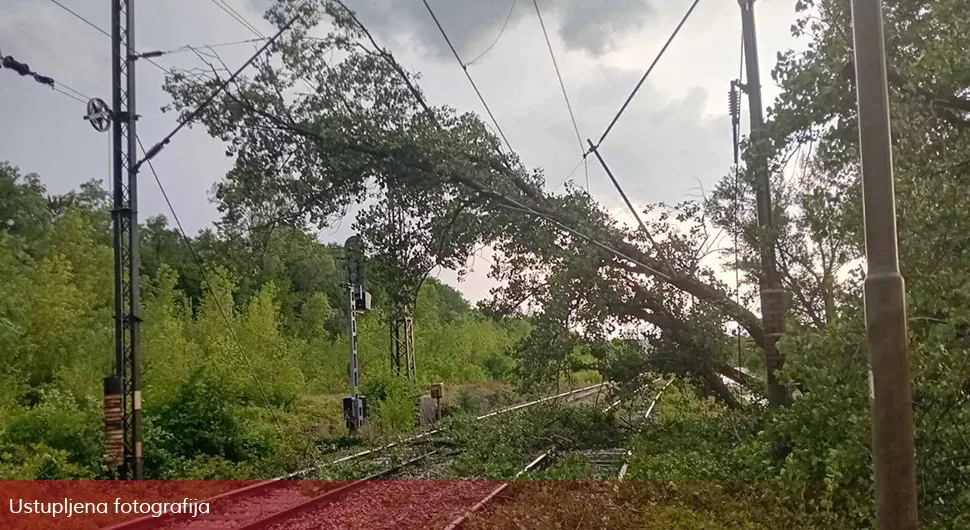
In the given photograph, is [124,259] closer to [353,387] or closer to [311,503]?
[311,503]

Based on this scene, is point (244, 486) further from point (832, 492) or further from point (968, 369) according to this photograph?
point (968, 369)

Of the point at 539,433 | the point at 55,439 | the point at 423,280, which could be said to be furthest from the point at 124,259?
the point at 539,433

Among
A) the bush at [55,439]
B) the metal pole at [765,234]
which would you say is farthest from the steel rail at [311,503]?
the metal pole at [765,234]

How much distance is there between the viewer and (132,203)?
908cm

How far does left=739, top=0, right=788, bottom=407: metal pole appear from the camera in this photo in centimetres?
701

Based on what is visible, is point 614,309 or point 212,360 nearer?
point 614,309

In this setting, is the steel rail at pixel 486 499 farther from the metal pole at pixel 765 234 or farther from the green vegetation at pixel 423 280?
the metal pole at pixel 765 234

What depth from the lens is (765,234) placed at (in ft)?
23.5

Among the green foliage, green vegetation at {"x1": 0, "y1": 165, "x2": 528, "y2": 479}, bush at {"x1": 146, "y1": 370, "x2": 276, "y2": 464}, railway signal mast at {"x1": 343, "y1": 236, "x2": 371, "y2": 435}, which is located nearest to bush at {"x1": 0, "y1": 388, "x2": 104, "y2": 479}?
green vegetation at {"x1": 0, "y1": 165, "x2": 528, "y2": 479}

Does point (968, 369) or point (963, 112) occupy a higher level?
point (963, 112)

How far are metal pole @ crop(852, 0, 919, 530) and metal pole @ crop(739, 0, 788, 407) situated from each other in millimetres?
3655

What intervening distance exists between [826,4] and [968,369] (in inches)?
124

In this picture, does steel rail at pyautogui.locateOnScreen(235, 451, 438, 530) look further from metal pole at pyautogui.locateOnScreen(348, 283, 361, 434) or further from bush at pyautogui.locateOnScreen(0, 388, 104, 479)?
metal pole at pyautogui.locateOnScreen(348, 283, 361, 434)

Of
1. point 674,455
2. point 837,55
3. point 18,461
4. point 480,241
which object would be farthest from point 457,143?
point 18,461
